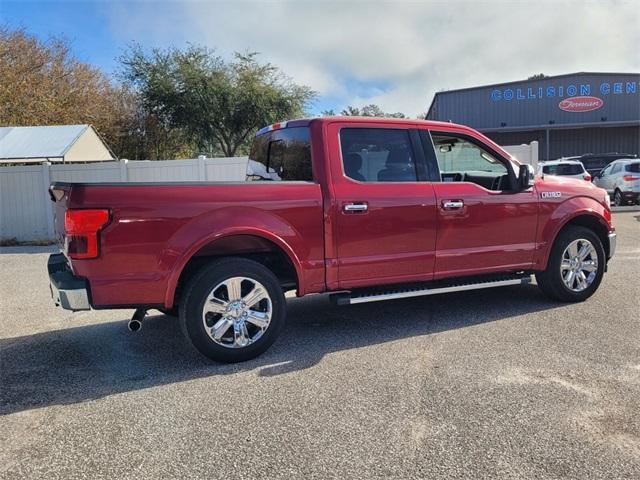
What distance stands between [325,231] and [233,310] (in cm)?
104

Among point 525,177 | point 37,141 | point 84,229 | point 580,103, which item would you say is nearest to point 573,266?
point 525,177

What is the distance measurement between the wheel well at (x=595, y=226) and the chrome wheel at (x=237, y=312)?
3.73 meters

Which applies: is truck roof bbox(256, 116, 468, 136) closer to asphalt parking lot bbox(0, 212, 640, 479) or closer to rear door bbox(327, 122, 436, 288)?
rear door bbox(327, 122, 436, 288)

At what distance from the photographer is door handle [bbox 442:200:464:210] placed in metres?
5.17

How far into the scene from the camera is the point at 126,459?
2.97 meters

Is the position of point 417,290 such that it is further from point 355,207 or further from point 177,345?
point 177,345

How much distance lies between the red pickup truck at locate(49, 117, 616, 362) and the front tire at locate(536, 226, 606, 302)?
0.02m

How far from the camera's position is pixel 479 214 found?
211 inches

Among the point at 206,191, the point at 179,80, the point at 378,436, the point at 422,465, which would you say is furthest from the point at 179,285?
the point at 179,80

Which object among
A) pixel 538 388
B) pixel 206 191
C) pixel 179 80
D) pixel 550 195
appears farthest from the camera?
pixel 179 80

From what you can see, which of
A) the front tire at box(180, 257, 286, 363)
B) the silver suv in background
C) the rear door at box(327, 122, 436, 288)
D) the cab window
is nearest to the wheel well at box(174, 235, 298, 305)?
the front tire at box(180, 257, 286, 363)

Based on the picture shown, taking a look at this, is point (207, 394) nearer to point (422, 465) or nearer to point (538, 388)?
point (422, 465)

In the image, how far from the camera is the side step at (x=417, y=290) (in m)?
4.87

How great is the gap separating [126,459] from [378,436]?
1428mm
